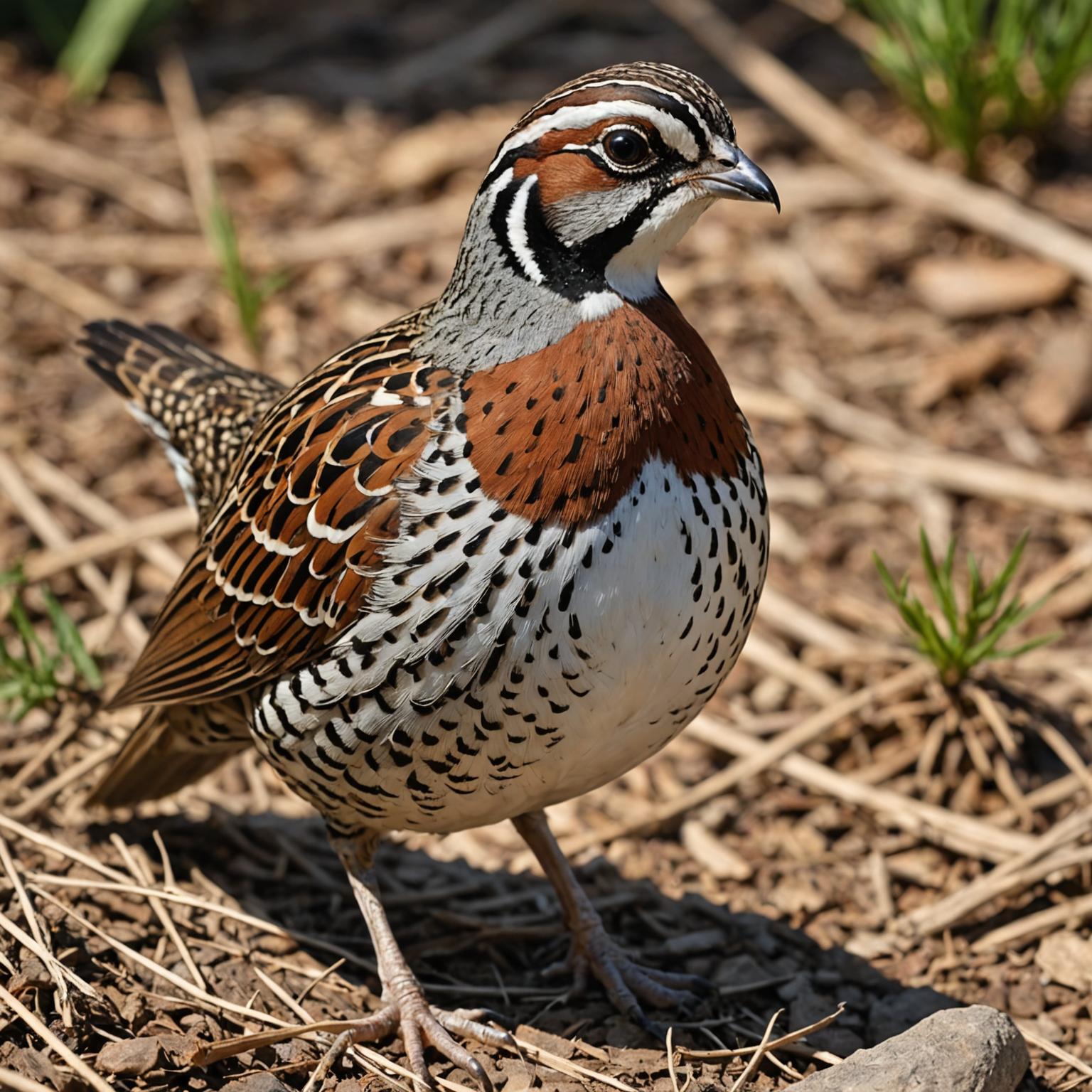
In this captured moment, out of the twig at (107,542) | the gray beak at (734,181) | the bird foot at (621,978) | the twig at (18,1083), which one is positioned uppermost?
the gray beak at (734,181)

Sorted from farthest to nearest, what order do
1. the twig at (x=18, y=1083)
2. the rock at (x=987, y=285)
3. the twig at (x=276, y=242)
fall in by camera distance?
the twig at (x=276, y=242)
the rock at (x=987, y=285)
the twig at (x=18, y=1083)

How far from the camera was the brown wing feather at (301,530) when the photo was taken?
3.88m

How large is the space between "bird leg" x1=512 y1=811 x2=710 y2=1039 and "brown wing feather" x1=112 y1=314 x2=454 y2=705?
3.48ft

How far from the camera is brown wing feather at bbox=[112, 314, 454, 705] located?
3.88 meters

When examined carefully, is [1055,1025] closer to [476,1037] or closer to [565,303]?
[476,1037]

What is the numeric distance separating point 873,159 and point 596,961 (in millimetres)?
4937

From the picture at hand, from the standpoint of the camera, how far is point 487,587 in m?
3.66

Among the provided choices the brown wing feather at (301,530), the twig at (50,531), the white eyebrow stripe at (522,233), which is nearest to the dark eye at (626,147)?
the white eyebrow stripe at (522,233)

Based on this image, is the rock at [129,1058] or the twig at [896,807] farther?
the twig at [896,807]

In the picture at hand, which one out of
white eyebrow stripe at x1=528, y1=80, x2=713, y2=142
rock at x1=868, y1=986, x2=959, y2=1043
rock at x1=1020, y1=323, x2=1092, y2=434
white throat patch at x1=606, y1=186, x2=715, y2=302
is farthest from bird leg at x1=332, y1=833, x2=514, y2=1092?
rock at x1=1020, y1=323, x2=1092, y2=434

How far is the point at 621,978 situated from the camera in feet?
15.5

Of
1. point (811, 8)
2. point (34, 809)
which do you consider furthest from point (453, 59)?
point (34, 809)

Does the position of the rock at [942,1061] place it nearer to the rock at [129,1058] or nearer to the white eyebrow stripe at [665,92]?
the rock at [129,1058]

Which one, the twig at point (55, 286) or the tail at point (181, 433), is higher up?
the twig at point (55, 286)
